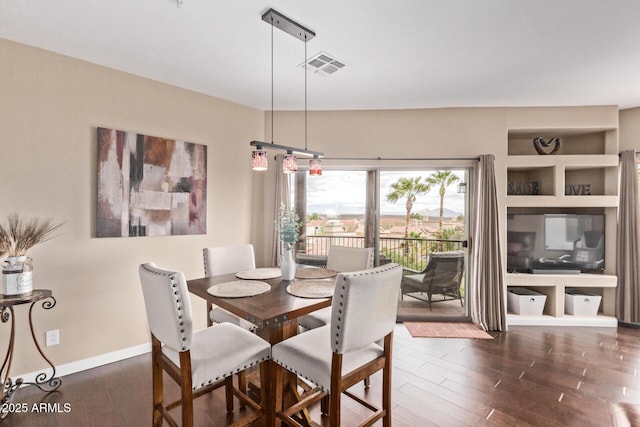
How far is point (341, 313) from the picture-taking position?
1.62 meters

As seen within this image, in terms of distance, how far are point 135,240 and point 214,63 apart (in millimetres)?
1807

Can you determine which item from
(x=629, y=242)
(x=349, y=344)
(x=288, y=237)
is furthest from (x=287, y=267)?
(x=629, y=242)

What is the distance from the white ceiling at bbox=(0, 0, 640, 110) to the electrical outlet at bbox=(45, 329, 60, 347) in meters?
2.31

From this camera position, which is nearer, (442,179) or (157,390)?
(157,390)

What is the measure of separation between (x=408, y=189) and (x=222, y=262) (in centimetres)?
243

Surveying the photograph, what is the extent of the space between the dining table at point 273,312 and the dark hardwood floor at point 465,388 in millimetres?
484

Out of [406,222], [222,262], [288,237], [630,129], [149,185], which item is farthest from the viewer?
[406,222]

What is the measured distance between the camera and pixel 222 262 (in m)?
2.95

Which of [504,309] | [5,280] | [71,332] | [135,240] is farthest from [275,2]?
[504,309]

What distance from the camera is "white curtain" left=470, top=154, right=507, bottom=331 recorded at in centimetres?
377

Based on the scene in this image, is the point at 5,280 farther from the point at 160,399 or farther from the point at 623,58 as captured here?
the point at 623,58

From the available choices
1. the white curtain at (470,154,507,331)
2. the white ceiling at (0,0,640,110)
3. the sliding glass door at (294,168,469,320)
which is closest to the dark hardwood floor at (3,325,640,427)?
the white curtain at (470,154,507,331)

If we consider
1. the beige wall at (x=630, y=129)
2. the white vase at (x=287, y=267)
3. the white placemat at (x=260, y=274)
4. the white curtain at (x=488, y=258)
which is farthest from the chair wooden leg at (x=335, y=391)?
the beige wall at (x=630, y=129)

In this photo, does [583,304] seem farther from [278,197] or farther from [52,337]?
[52,337]
